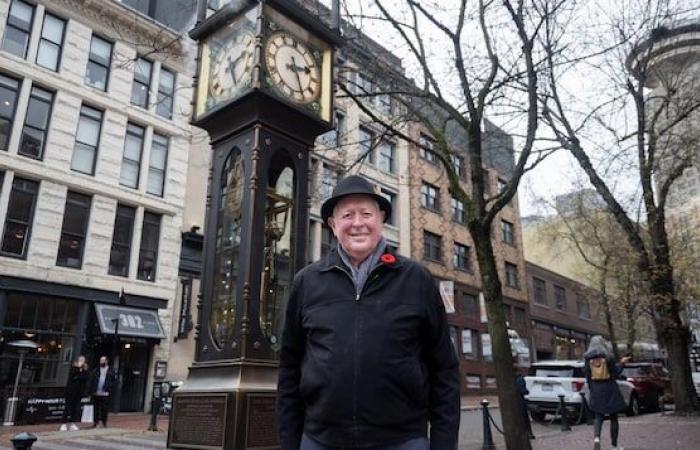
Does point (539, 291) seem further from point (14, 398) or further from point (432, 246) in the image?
point (14, 398)

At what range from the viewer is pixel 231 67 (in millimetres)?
6363

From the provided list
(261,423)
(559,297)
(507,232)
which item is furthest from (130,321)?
(559,297)

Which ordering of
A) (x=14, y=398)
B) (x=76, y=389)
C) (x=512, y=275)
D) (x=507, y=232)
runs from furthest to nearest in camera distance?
(x=507, y=232) < (x=512, y=275) < (x=14, y=398) < (x=76, y=389)

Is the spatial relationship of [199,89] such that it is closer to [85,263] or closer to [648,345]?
[85,263]

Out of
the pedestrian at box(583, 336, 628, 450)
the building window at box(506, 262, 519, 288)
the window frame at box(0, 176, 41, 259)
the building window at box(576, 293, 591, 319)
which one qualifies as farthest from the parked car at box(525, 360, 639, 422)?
the building window at box(576, 293, 591, 319)

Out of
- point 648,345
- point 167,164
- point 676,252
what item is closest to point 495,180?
point 676,252

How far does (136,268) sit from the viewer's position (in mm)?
20219

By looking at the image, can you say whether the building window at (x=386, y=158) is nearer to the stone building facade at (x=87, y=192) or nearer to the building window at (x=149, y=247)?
the stone building facade at (x=87, y=192)

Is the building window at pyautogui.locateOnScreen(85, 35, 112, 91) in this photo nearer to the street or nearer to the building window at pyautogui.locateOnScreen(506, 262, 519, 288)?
the street

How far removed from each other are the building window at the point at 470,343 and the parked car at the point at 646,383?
482 inches

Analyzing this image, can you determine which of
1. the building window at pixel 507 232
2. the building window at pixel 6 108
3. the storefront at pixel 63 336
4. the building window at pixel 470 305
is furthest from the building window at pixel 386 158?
the building window at pixel 6 108

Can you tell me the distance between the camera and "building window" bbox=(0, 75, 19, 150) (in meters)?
17.9

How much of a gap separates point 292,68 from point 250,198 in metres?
1.65

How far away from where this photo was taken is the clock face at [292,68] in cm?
616
